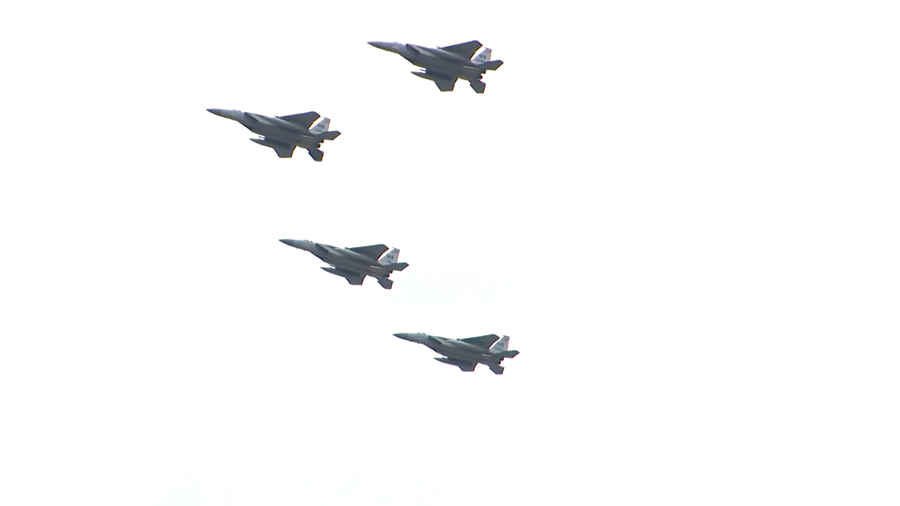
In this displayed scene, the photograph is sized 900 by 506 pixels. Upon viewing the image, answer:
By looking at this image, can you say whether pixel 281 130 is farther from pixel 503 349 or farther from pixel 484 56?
pixel 503 349

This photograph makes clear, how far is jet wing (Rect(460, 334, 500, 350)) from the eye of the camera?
398ft

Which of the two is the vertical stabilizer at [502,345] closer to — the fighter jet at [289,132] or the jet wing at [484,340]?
the jet wing at [484,340]

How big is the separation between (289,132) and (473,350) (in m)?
26.6

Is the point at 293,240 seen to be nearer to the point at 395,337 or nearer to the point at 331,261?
the point at 331,261

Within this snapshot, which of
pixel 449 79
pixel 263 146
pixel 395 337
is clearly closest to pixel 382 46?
pixel 449 79

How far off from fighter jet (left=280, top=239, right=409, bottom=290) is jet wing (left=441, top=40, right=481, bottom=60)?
1913 centimetres

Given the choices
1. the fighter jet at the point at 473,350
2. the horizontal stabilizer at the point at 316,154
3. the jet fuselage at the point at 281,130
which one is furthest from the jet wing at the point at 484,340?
the jet fuselage at the point at 281,130

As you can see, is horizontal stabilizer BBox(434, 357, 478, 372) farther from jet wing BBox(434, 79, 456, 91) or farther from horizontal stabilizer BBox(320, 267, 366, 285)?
jet wing BBox(434, 79, 456, 91)

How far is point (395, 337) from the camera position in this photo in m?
125

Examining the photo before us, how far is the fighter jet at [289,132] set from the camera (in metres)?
119

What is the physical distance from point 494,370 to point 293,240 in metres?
23.2

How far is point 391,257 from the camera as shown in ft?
398

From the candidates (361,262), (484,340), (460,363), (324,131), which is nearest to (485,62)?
(324,131)

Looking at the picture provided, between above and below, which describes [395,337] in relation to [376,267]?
below
